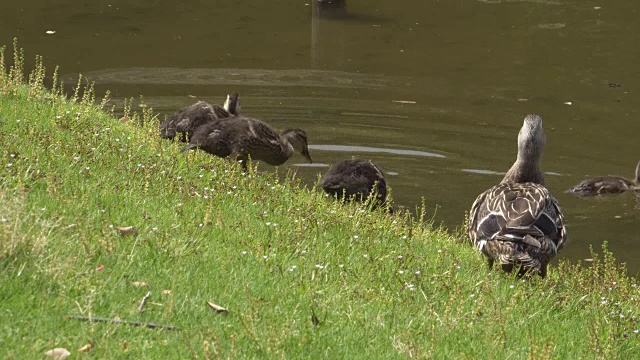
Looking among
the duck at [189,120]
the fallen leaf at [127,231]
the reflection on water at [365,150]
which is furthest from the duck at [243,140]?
the fallen leaf at [127,231]

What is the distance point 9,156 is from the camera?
8359 mm

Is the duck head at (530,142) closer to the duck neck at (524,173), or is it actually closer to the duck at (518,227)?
the duck neck at (524,173)

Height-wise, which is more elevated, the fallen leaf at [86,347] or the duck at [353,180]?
the fallen leaf at [86,347]

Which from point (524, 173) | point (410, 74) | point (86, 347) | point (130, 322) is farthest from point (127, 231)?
point (410, 74)

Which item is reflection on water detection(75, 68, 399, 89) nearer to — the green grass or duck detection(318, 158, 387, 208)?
duck detection(318, 158, 387, 208)

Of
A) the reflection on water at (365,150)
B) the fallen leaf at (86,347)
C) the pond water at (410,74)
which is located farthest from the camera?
the reflection on water at (365,150)

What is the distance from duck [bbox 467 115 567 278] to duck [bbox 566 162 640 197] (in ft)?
13.6

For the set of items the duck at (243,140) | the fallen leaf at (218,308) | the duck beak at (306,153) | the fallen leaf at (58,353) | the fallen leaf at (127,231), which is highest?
the fallen leaf at (58,353)

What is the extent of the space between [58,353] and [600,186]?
9059 mm

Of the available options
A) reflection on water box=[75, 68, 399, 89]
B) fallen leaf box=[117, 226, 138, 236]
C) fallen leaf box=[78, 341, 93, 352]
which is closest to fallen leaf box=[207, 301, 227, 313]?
fallen leaf box=[78, 341, 93, 352]

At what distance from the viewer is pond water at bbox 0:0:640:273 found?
13820mm

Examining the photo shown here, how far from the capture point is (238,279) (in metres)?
6.54

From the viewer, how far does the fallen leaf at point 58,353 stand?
4941mm

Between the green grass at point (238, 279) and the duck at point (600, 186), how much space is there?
3431mm
